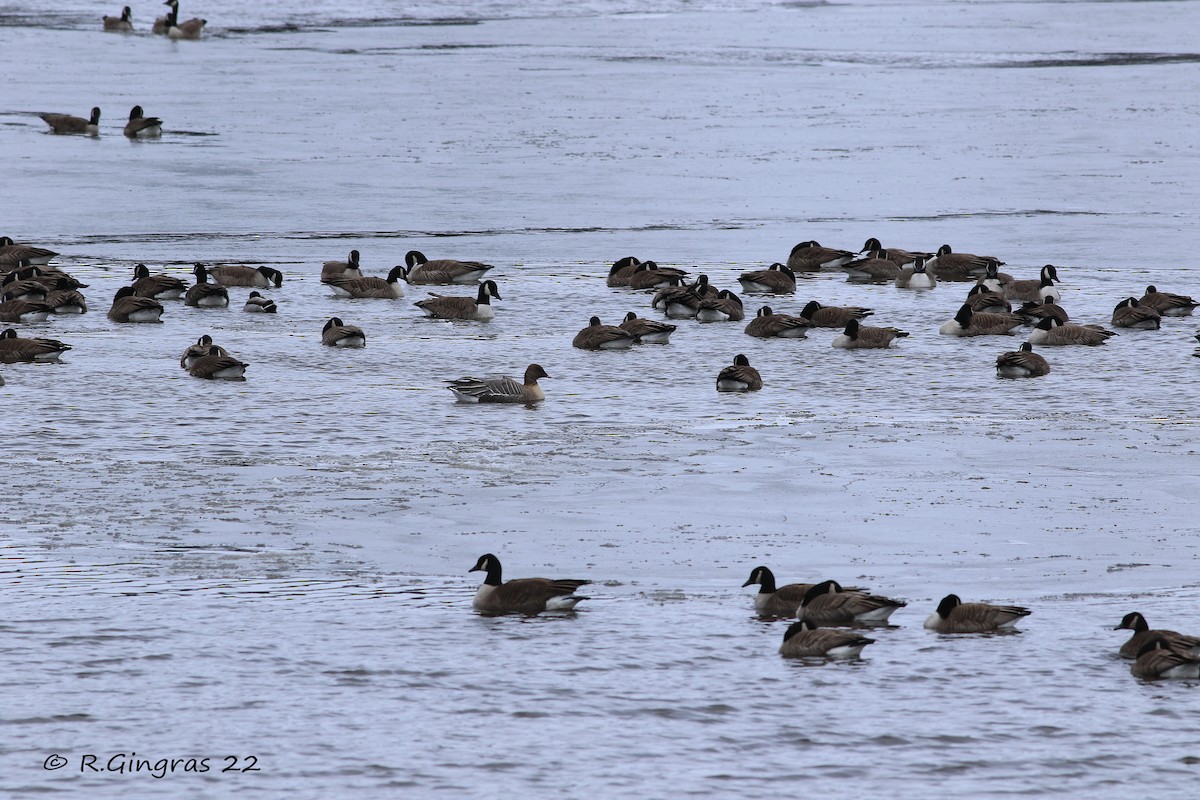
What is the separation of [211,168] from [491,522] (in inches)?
778

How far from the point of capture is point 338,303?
20.2 meters

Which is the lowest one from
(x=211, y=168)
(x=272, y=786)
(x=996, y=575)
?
(x=272, y=786)

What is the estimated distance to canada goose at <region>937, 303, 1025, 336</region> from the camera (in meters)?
18.7

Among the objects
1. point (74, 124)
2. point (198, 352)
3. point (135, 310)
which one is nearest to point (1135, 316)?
point (198, 352)

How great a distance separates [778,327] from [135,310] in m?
7.03

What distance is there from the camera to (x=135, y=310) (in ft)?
62.0

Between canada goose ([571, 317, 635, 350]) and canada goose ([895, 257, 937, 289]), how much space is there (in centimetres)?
529

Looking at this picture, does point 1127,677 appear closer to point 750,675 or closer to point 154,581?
point 750,675

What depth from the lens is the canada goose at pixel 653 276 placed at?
2039cm

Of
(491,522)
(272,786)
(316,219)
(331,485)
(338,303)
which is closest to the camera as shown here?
(272,786)

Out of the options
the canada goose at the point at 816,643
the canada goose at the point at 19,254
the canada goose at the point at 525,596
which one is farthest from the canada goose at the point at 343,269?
the canada goose at the point at 816,643

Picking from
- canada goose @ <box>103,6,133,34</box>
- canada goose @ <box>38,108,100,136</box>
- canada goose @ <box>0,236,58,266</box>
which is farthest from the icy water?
canada goose @ <box>103,6,133,34</box>

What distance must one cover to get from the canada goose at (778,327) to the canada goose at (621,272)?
102 inches

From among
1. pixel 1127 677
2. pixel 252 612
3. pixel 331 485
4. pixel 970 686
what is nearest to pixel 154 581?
pixel 252 612
